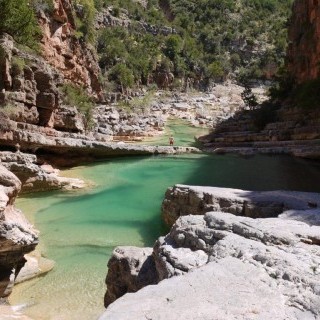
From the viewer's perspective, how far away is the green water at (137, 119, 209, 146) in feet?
103

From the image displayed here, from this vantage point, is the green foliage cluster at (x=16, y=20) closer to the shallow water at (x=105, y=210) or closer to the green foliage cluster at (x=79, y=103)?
the green foliage cluster at (x=79, y=103)

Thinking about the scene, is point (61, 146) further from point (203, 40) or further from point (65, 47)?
point (203, 40)

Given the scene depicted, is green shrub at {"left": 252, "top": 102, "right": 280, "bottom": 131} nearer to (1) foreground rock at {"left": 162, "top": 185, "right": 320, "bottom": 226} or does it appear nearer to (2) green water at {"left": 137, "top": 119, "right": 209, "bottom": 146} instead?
(2) green water at {"left": 137, "top": 119, "right": 209, "bottom": 146}

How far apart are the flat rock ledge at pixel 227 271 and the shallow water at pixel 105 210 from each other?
160 centimetres

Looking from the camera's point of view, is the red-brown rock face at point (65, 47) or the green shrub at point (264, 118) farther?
the red-brown rock face at point (65, 47)

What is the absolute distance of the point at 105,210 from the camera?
1223 centimetres

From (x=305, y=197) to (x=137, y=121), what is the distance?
97.1 feet

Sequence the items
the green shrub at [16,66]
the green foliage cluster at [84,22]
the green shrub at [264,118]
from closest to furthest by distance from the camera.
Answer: the green shrub at [16,66] → the green shrub at [264,118] → the green foliage cluster at [84,22]

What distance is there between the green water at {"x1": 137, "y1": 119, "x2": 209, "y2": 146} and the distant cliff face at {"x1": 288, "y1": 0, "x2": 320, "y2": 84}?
33.9 feet

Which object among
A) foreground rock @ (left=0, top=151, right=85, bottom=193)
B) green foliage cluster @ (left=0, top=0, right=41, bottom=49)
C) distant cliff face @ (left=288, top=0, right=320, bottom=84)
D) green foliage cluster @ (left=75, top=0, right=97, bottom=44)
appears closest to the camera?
foreground rock @ (left=0, top=151, right=85, bottom=193)

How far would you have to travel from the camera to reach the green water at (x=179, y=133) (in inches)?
1234

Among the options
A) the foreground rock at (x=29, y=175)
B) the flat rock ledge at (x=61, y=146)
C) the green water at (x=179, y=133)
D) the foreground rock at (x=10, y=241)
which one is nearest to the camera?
the foreground rock at (x=10, y=241)

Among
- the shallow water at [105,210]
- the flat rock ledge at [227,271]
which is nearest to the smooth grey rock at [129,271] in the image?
the flat rock ledge at [227,271]

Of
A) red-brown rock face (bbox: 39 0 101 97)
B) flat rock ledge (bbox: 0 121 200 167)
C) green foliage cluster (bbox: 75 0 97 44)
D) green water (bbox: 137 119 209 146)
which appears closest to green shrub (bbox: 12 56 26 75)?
flat rock ledge (bbox: 0 121 200 167)
